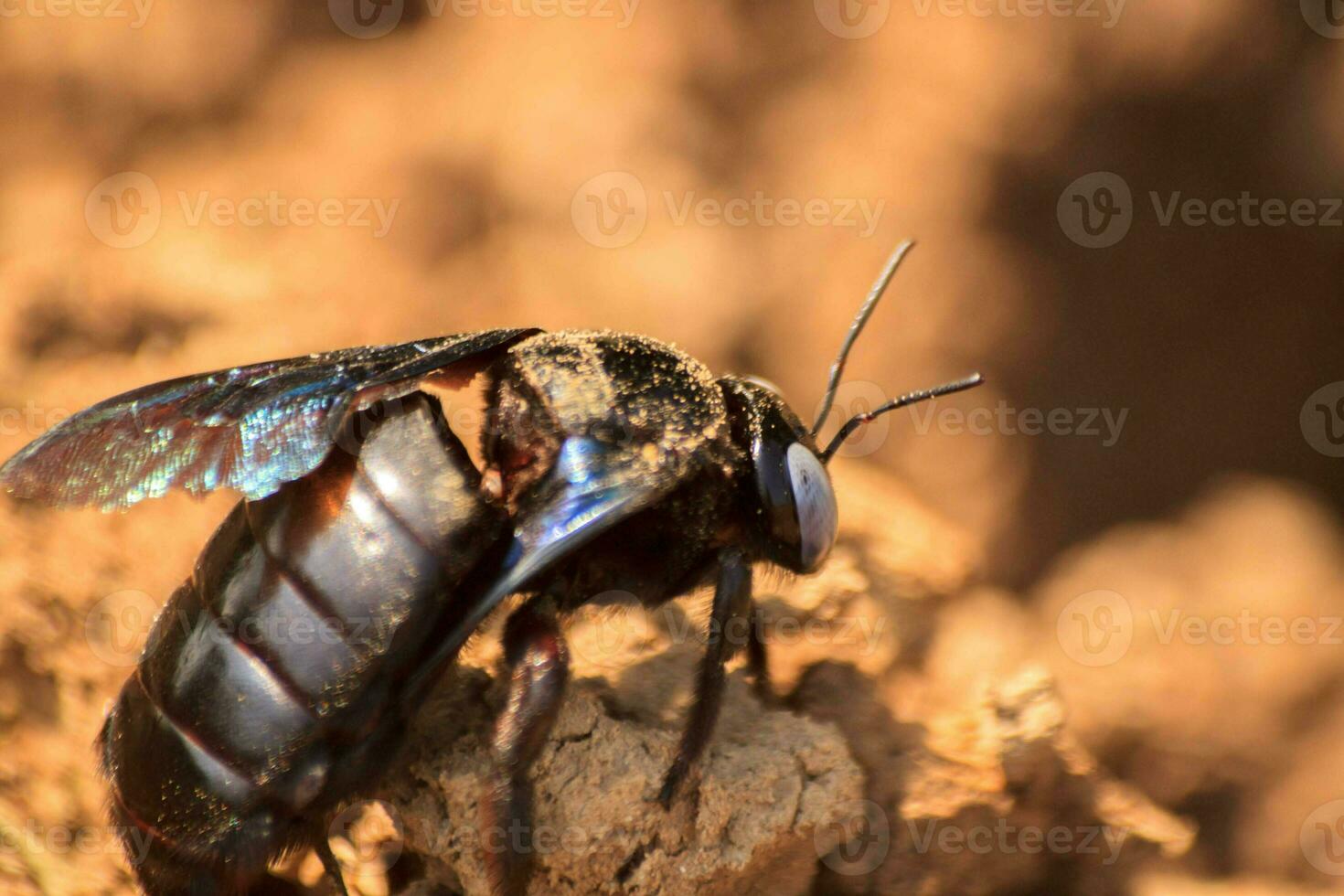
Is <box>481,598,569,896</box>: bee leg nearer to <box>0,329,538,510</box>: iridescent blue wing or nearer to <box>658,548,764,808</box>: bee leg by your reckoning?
<box>658,548,764,808</box>: bee leg

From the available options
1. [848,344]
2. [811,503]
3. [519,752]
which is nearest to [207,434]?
[519,752]

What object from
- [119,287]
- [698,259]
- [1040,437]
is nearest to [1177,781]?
[1040,437]

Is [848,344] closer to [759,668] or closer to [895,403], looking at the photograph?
[895,403]

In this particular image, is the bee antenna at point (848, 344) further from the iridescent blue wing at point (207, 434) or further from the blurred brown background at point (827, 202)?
the iridescent blue wing at point (207, 434)

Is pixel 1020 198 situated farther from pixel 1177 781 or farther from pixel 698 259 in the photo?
pixel 1177 781

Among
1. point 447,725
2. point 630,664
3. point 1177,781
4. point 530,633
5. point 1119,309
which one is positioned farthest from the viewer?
point 1119,309

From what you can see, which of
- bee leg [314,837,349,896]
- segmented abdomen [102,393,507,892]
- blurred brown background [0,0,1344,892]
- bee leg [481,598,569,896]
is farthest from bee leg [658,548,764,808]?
blurred brown background [0,0,1344,892]
